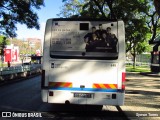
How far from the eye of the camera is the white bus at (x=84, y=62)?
420 inches

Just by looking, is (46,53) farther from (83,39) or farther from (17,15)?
(17,15)

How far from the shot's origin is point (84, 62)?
10773mm

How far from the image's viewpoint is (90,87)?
10711 millimetres

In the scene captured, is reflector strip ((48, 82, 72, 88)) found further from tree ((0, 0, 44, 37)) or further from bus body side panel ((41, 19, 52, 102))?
tree ((0, 0, 44, 37))

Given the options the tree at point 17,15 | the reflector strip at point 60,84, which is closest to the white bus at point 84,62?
the reflector strip at point 60,84

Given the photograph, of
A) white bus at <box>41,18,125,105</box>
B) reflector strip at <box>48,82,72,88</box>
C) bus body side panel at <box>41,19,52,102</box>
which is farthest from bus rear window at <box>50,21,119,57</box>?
reflector strip at <box>48,82,72,88</box>

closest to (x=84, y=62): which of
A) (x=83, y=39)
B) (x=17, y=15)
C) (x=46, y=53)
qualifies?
(x=83, y=39)

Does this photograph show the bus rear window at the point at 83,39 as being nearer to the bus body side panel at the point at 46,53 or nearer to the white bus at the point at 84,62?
the white bus at the point at 84,62

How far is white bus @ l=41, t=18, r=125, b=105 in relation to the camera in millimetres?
10656

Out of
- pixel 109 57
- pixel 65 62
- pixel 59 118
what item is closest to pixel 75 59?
pixel 65 62

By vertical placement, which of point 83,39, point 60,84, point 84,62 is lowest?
point 60,84

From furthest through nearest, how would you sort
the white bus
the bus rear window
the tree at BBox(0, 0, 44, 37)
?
the tree at BBox(0, 0, 44, 37) → the bus rear window → the white bus

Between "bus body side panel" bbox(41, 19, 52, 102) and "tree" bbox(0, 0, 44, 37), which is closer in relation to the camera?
"bus body side panel" bbox(41, 19, 52, 102)

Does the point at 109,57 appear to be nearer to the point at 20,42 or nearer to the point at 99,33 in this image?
the point at 99,33
